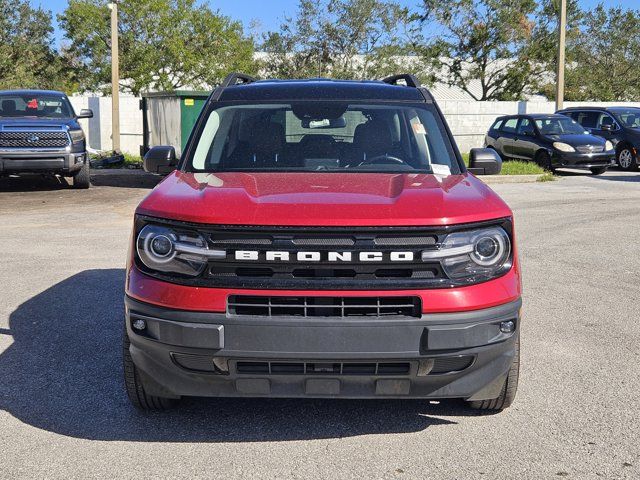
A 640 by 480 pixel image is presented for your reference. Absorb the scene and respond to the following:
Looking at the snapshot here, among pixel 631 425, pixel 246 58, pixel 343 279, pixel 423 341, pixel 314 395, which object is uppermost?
pixel 246 58

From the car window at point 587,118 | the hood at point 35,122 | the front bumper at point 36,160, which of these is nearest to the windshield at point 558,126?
the car window at point 587,118

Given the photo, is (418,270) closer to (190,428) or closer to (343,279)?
(343,279)

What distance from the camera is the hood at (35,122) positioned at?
51.0 ft

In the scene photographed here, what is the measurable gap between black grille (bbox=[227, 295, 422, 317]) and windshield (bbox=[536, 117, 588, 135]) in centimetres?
1831

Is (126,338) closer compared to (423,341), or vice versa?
(423,341)

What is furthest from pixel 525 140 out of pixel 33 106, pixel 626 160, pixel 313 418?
pixel 313 418

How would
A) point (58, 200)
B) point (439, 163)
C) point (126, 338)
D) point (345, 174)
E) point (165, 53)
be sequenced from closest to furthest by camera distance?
point (126, 338), point (345, 174), point (439, 163), point (58, 200), point (165, 53)

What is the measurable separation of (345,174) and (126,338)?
56.8 inches

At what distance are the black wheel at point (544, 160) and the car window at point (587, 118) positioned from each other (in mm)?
3176

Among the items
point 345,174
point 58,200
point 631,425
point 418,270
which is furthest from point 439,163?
point 58,200

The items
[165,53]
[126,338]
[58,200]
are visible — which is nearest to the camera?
[126,338]

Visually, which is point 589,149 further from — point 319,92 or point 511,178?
point 319,92

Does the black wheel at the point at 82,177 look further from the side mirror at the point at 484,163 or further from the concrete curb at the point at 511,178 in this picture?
the side mirror at the point at 484,163

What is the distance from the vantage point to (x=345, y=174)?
4645mm
